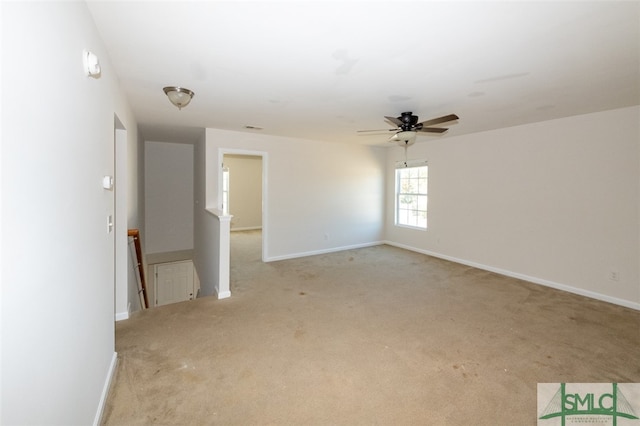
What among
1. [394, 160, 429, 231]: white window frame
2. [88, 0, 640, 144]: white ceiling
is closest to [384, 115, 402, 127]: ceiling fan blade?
[88, 0, 640, 144]: white ceiling

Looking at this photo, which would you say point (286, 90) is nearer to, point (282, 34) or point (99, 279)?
point (282, 34)

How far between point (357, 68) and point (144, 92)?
2157mm

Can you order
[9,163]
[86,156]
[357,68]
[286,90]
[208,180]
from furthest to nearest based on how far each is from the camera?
1. [208,180]
2. [286,90]
3. [357,68]
4. [86,156]
5. [9,163]

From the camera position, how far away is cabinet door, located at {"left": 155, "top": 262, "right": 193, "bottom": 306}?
6.47 metres

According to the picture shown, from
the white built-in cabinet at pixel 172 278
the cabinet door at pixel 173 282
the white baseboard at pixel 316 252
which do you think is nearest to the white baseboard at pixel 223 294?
the white baseboard at pixel 316 252

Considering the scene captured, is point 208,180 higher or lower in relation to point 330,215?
higher

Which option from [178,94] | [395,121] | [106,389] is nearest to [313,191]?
[395,121]

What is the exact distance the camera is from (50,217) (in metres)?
1.14

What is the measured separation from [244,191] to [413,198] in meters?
5.38

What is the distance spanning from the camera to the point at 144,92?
3039 mm

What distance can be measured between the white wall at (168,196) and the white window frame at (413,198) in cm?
478

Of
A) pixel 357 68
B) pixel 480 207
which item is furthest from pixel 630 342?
pixel 357 68

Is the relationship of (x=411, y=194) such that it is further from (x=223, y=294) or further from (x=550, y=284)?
(x=223, y=294)

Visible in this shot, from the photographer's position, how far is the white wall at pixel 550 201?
3598 millimetres
